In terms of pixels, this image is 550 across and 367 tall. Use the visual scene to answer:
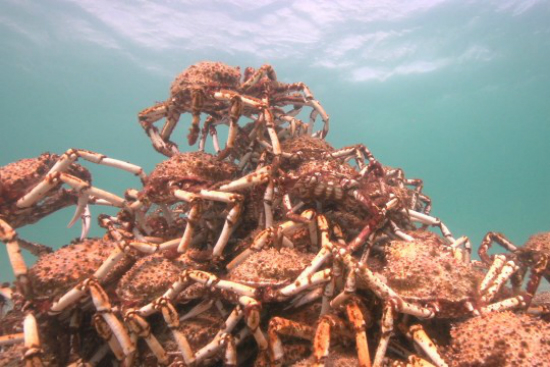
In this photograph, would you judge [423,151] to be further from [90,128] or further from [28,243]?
[28,243]

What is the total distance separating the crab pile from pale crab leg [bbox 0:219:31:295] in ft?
0.05

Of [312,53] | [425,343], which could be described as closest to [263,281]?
[425,343]

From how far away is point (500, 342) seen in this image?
2.91 meters

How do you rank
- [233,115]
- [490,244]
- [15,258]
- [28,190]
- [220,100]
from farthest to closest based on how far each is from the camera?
[220,100]
[233,115]
[490,244]
[28,190]
[15,258]

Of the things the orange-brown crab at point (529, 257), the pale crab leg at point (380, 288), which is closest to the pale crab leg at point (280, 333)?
the pale crab leg at point (380, 288)

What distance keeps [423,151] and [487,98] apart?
330ft

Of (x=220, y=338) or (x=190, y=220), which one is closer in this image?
(x=220, y=338)

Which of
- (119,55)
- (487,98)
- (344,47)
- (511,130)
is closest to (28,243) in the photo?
(344,47)

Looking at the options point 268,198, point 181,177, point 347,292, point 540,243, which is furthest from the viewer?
point 540,243

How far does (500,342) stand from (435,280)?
71 centimetres

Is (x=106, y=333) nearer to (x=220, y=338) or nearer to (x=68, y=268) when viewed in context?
(x=68, y=268)

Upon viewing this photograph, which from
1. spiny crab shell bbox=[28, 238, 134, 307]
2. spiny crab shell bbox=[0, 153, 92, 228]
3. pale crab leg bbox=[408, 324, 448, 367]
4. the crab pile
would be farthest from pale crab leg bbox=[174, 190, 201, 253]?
pale crab leg bbox=[408, 324, 448, 367]

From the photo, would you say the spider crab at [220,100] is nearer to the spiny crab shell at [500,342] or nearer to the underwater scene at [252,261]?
the underwater scene at [252,261]

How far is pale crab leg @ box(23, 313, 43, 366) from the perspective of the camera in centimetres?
335
